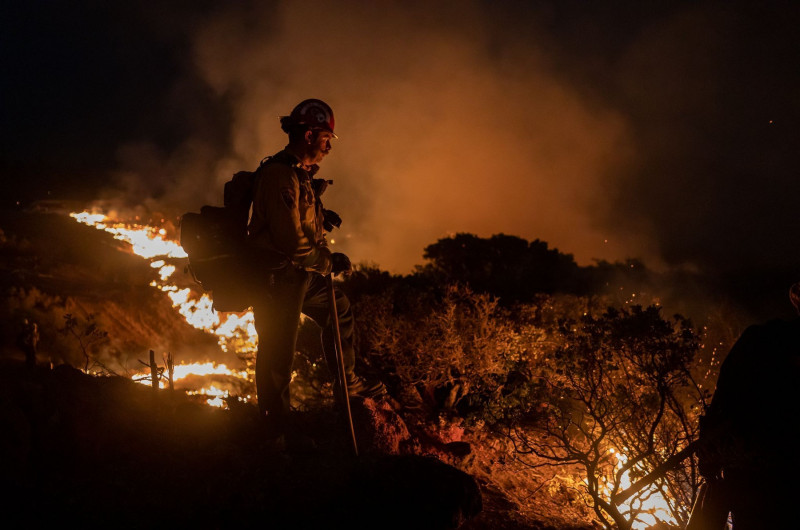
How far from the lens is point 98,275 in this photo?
17.3m

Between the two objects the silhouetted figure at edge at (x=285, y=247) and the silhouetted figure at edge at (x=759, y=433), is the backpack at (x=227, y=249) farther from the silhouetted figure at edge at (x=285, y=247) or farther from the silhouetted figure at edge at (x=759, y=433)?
the silhouetted figure at edge at (x=759, y=433)

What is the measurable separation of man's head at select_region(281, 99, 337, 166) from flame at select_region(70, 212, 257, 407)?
608 cm

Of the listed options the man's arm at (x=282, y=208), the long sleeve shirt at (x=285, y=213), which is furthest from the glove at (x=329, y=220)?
the man's arm at (x=282, y=208)

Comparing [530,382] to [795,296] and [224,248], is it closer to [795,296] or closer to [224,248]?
[795,296]

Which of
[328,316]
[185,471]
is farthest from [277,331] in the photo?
[185,471]

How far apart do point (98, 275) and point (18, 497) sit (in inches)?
672

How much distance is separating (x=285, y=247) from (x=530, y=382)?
4.00m

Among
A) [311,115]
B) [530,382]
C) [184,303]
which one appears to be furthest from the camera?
[184,303]

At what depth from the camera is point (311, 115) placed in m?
3.85

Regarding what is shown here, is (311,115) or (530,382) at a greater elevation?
(311,115)

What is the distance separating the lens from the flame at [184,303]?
36.9 ft

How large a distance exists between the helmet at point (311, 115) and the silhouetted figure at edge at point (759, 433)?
3049 mm

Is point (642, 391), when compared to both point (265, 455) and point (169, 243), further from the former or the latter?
point (169, 243)

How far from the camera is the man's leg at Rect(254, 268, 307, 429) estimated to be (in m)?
3.66
